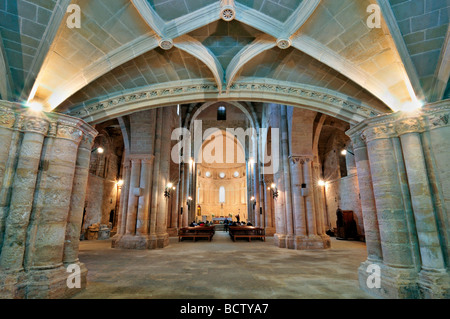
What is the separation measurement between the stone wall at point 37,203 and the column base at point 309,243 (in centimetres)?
902

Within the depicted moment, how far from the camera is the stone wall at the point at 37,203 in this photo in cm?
377

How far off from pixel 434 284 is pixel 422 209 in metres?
1.22

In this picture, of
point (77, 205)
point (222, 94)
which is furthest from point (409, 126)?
point (77, 205)

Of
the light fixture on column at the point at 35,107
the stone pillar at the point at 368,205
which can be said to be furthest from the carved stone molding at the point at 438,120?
the light fixture on column at the point at 35,107

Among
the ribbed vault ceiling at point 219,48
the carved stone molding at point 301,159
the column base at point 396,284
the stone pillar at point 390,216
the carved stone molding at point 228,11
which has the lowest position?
the column base at point 396,284

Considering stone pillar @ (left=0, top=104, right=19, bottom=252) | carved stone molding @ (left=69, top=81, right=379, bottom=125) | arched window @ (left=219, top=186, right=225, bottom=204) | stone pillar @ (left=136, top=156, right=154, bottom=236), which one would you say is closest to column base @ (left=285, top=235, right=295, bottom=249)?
stone pillar @ (left=136, top=156, right=154, bottom=236)

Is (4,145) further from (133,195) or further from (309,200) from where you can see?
(309,200)

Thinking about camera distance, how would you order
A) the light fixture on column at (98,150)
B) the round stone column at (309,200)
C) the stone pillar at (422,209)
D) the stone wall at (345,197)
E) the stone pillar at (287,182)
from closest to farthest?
the stone pillar at (422,209) → the round stone column at (309,200) → the stone pillar at (287,182) → the stone wall at (345,197) → the light fixture on column at (98,150)

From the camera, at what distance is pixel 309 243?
10.5 m

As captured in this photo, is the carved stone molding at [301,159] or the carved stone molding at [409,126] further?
the carved stone molding at [301,159]

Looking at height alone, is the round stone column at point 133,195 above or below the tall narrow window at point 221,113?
below

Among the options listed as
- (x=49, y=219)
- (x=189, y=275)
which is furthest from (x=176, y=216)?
(x=49, y=219)

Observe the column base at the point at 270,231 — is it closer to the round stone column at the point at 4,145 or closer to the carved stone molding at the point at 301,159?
the carved stone molding at the point at 301,159
